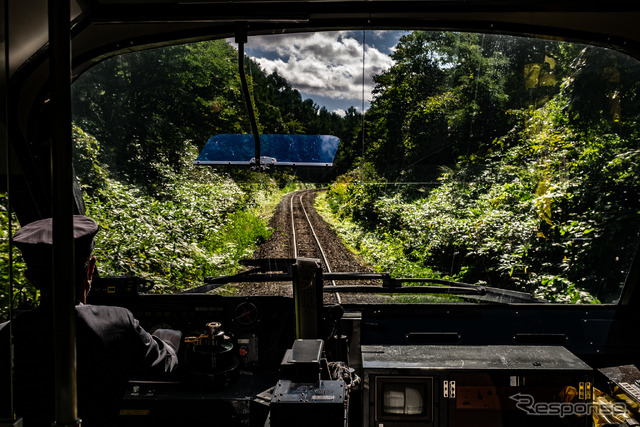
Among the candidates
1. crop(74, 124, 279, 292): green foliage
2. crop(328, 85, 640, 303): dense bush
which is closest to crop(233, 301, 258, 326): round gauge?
crop(74, 124, 279, 292): green foliage

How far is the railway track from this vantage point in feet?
9.50

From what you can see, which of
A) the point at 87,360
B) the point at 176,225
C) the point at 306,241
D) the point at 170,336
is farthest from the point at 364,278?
the point at 87,360

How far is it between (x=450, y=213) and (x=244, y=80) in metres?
1.50

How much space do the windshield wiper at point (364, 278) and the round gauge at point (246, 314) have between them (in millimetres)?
156

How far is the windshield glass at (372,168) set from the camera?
2.79 meters

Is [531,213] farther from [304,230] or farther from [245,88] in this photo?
[245,88]

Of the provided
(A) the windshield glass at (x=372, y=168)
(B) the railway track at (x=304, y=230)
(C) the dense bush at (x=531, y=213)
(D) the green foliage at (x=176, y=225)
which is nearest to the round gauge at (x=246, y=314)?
(A) the windshield glass at (x=372, y=168)

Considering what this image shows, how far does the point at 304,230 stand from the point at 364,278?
0.53m

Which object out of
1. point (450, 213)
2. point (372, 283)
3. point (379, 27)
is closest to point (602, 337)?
point (450, 213)

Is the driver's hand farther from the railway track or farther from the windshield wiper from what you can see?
the railway track

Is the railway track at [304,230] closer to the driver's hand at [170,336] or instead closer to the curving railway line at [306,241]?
the curving railway line at [306,241]

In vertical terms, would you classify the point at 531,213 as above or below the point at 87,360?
above

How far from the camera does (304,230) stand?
297 centimetres

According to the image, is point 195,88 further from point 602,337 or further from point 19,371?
point 602,337
